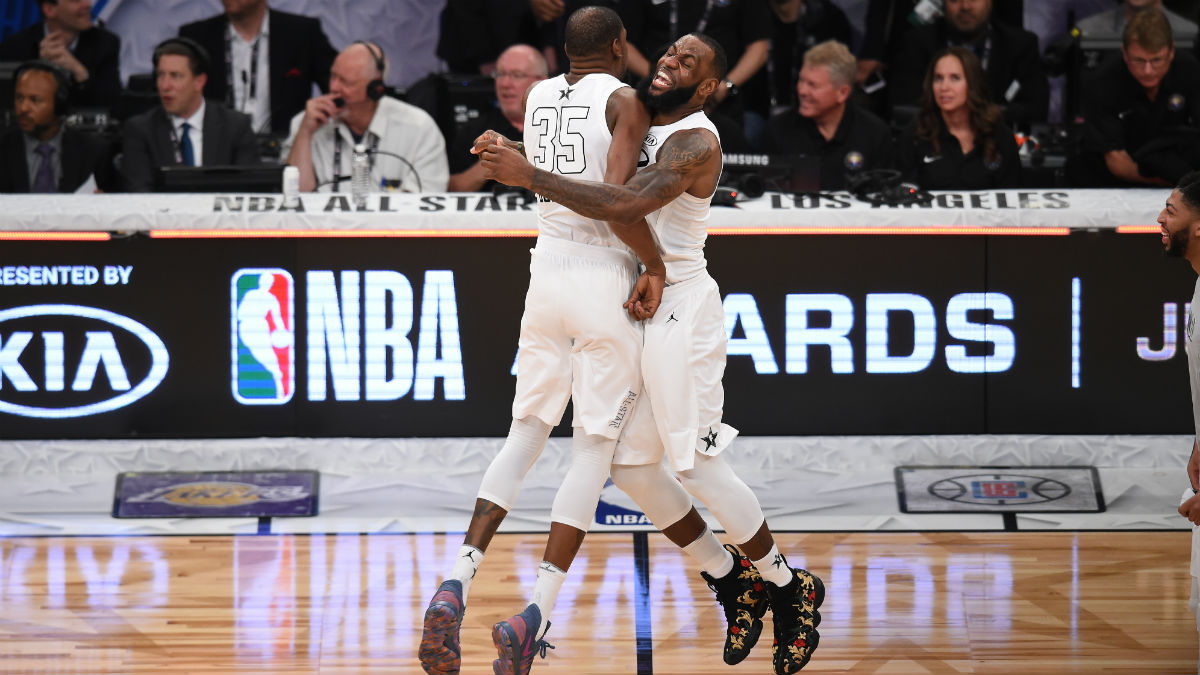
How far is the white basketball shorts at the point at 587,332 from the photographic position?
498 centimetres

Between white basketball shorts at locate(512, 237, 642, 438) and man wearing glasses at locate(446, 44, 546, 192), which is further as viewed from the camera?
man wearing glasses at locate(446, 44, 546, 192)

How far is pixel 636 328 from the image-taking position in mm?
5012

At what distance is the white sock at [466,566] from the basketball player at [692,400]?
53 centimetres

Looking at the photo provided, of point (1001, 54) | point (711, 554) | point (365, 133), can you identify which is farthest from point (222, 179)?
point (1001, 54)

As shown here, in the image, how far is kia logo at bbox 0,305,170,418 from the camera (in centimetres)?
680

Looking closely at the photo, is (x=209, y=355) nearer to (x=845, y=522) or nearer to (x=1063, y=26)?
(x=845, y=522)

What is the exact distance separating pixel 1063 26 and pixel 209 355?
6.27 m

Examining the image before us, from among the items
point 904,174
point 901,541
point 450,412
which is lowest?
point 901,541

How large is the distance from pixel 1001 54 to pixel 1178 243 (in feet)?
15.0

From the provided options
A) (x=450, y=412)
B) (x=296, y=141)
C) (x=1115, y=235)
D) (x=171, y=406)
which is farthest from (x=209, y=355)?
(x=1115, y=235)

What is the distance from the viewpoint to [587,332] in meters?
4.99

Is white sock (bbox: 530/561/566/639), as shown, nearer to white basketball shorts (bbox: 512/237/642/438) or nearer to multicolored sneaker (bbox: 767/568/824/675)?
white basketball shorts (bbox: 512/237/642/438)

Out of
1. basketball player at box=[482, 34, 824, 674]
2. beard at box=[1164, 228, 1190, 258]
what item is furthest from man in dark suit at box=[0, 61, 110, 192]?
beard at box=[1164, 228, 1190, 258]

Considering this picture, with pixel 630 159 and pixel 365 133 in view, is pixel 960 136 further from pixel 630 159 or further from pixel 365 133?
pixel 630 159
